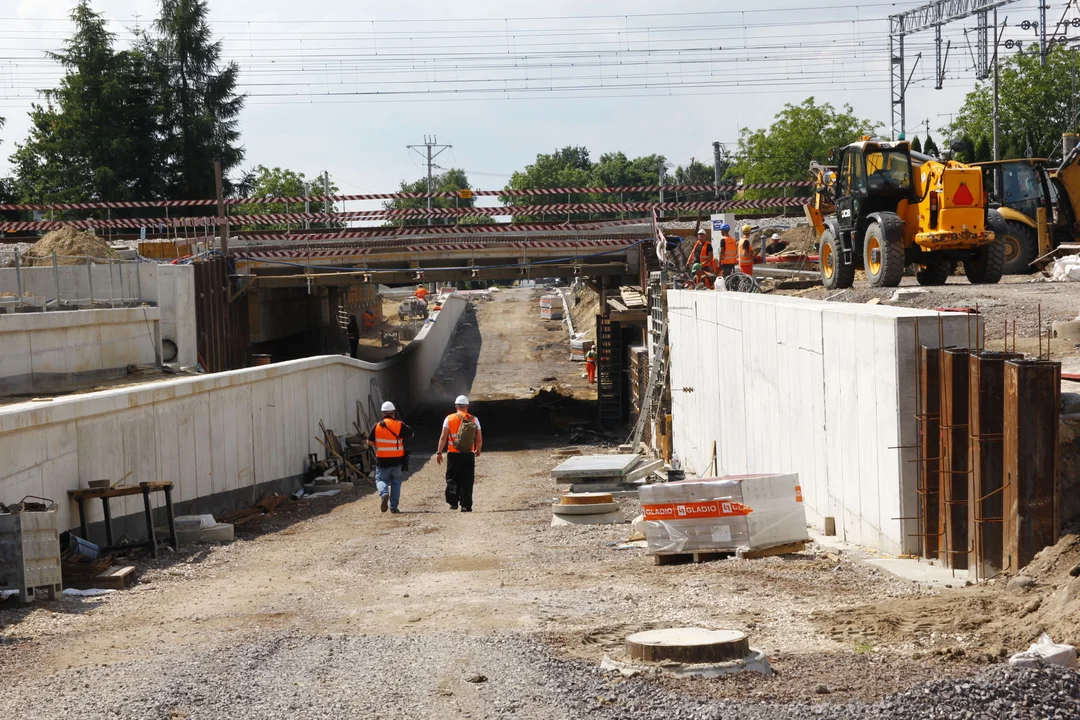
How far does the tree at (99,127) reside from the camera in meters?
60.3

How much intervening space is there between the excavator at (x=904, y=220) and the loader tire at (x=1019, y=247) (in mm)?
2300

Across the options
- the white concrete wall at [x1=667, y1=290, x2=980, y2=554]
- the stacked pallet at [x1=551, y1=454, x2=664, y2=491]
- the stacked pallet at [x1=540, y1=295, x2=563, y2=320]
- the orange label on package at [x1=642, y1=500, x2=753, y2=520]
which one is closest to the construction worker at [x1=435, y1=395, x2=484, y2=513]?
the stacked pallet at [x1=551, y1=454, x2=664, y2=491]

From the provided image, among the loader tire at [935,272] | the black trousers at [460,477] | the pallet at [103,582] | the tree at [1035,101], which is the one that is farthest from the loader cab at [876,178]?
the tree at [1035,101]

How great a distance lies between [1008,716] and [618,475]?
13.4 meters

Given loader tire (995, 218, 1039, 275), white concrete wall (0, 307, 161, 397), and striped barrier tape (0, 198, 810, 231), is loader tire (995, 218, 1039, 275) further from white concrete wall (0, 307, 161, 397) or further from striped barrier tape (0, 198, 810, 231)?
white concrete wall (0, 307, 161, 397)

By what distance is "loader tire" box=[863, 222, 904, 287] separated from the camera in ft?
63.8

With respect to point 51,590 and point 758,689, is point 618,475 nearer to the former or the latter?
point 51,590

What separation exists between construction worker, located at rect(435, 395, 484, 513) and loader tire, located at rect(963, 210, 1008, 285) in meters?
9.85

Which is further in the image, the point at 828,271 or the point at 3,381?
the point at 828,271

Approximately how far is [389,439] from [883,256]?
8909mm

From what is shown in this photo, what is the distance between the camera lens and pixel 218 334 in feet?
102

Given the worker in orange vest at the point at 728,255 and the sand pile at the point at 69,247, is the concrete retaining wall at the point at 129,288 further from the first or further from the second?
the worker in orange vest at the point at 728,255

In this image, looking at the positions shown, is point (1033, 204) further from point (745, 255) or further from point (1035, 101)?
point (1035, 101)

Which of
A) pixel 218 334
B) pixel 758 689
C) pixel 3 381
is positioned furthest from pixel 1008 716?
pixel 218 334
